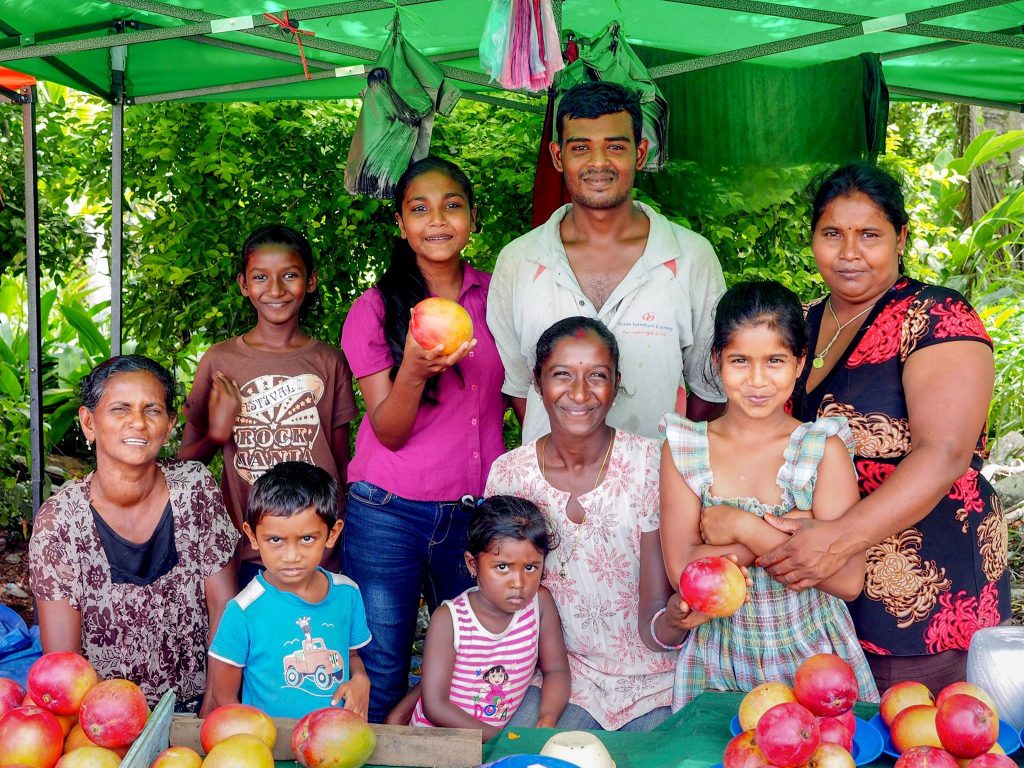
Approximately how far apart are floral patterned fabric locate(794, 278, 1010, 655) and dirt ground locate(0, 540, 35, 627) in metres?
4.34

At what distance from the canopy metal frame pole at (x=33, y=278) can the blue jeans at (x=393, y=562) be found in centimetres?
208

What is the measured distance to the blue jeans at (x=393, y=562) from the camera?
9.82 ft

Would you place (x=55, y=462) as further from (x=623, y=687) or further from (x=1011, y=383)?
(x=1011, y=383)

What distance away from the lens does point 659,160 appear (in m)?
3.85

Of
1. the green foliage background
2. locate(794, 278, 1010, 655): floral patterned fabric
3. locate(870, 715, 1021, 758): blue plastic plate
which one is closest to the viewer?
locate(870, 715, 1021, 758): blue plastic plate

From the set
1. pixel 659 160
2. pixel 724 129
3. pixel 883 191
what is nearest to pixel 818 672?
pixel 883 191

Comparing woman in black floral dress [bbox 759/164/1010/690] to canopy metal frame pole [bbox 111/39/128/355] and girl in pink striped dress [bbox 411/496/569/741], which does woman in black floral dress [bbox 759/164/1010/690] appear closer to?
girl in pink striped dress [bbox 411/496/569/741]

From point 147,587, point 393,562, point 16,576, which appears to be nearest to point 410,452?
point 393,562

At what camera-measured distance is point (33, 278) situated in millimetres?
4371

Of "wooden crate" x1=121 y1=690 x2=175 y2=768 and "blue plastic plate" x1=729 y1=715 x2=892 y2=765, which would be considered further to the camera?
"blue plastic plate" x1=729 y1=715 x2=892 y2=765

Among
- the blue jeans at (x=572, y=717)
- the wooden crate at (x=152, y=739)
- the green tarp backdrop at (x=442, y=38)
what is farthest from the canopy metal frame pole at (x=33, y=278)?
the wooden crate at (x=152, y=739)

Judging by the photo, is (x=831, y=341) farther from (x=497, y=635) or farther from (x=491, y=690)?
(x=491, y=690)

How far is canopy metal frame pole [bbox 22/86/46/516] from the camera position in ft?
14.0

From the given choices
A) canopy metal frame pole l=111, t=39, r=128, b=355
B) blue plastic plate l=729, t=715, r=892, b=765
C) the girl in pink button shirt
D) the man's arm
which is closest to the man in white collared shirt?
the man's arm
